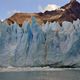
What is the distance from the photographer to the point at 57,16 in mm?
41188

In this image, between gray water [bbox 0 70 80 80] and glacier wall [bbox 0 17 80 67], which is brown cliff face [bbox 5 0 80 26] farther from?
gray water [bbox 0 70 80 80]

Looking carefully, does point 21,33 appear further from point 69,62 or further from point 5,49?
point 69,62

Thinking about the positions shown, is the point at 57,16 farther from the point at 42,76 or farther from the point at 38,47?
the point at 42,76

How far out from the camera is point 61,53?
31188mm

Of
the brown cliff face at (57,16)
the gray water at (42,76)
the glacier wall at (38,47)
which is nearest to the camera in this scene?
the gray water at (42,76)

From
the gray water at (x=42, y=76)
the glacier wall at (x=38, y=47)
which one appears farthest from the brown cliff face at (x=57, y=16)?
the gray water at (x=42, y=76)

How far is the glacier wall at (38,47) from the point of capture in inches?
1221

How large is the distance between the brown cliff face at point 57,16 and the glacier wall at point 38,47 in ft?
28.7

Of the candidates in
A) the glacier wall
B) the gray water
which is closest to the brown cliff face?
the glacier wall

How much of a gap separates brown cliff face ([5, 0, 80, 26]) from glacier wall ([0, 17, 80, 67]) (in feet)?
28.7

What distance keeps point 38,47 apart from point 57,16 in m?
10.5

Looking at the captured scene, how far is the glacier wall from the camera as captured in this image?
31.0 meters

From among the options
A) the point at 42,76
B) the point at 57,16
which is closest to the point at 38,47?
the point at 42,76

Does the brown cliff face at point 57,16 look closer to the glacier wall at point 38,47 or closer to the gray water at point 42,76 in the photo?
the glacier wall at point 38,47
